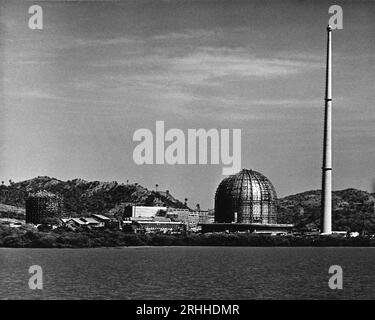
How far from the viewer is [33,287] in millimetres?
30016

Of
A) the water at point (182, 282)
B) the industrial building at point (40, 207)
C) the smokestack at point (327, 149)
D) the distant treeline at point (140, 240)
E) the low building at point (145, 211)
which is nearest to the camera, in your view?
the water at point (182, 282)

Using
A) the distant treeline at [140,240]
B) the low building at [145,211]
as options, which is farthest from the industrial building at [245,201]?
the distant treeline at [140,240]

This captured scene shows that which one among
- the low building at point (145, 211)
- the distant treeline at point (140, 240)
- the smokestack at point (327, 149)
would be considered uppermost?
the smokestack at point (327, 149)

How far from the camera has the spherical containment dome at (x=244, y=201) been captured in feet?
333

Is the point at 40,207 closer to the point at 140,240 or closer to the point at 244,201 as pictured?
the point at 140,240

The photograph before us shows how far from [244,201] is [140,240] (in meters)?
19.2

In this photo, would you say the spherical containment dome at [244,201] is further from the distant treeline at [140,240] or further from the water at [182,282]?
the water at [182,282]

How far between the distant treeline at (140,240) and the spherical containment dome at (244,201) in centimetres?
696

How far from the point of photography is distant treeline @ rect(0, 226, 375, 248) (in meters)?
75.6

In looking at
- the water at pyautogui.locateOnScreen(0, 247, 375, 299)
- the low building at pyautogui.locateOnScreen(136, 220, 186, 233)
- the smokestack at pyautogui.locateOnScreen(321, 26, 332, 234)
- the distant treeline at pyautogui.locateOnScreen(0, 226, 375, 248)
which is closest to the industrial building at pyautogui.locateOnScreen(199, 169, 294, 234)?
the low building at pyautogui.locateOnScreen(136, 220, 186, 233)

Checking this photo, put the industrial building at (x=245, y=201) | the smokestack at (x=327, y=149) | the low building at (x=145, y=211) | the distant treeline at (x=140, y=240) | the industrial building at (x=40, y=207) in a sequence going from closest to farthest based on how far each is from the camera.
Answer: the smokestack at (x=327, y=149) < the distant treeline at (x=140, y=240) < the industrial building at (x=40, y=207) < the low building at (x=145, y=211) < the industrial building at (x=245, y=201)
